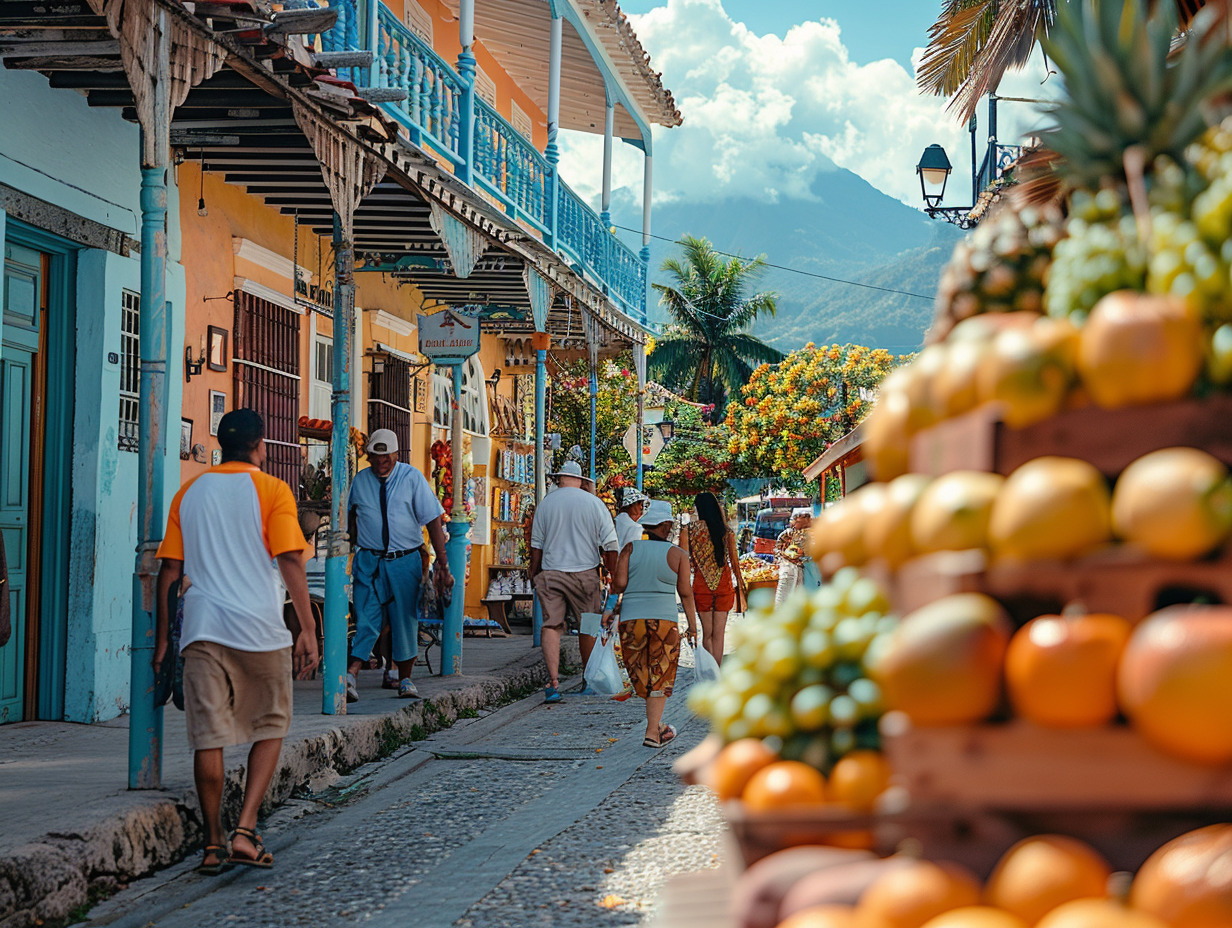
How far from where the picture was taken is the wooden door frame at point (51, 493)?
26.0 ft

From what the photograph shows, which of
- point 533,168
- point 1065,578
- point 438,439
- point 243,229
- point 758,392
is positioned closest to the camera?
point 1065,578

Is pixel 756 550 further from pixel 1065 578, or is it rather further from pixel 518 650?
pixel 1065 578

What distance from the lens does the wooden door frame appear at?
312 inches

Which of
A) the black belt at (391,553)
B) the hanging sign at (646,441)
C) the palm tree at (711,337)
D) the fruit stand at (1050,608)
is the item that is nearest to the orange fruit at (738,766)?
the fruit stand at (1050,608)

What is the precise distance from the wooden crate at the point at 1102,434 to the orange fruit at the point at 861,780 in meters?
0.52

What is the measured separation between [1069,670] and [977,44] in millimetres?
12129

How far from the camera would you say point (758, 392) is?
41.1 metres

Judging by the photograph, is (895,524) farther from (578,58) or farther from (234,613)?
(578,58)

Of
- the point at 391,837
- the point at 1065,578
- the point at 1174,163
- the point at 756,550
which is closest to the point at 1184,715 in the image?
the point at 1065,578

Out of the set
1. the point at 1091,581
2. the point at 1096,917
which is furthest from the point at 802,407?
the point at 1096,917

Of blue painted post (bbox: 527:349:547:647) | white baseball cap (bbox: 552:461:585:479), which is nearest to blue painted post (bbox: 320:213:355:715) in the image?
white baseball cap (bbox: 552:461:585:479)

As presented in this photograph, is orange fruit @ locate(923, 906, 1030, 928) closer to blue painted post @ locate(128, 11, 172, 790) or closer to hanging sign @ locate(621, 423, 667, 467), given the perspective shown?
blue painted post @ locate(128, 11, 172, 790)

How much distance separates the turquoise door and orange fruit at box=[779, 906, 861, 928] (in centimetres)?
682

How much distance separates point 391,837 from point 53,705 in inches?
122
